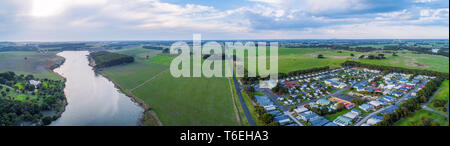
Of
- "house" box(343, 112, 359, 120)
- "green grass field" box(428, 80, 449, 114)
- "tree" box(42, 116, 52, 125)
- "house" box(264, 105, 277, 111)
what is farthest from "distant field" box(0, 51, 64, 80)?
"green grass field" box(428, 80, 449, 114)

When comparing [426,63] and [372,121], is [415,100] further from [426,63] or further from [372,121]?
[426,63]

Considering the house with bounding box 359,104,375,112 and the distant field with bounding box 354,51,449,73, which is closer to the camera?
the house with bounding box 359,104,375,112

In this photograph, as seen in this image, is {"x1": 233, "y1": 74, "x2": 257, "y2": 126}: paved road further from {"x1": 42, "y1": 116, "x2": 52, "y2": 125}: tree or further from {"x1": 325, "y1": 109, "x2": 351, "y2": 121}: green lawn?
{"x1": 42, "y1": 116, "x2": 52, "y2": 125}: tree

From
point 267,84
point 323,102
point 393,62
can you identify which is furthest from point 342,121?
point 393,62

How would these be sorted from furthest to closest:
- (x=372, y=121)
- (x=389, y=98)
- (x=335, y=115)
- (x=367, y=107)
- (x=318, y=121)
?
(x=389, y=98) < (x=367, y=107) < (x=335, y=115) < (x=318, y=121) < (x=372, y=121)

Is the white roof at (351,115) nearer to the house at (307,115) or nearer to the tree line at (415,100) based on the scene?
the tree line at (415,100)

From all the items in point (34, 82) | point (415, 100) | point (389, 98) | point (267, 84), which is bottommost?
point (389, 98)
